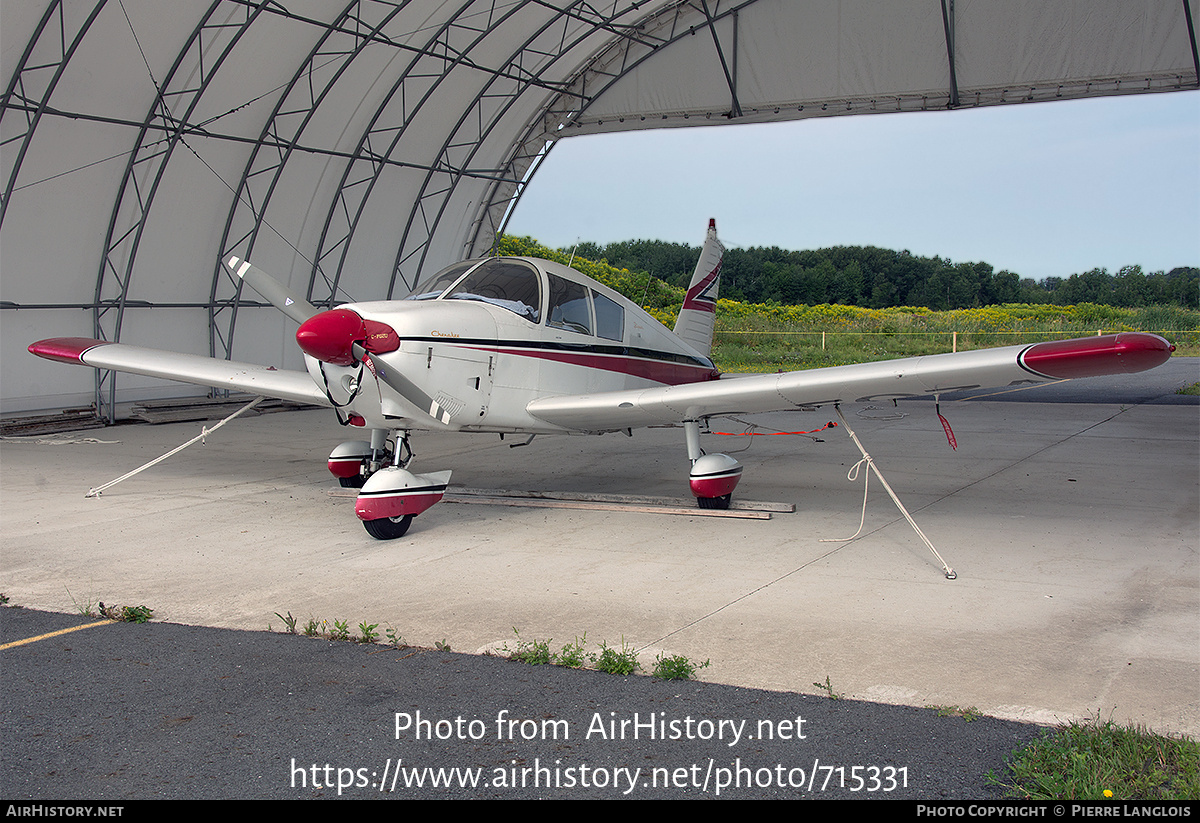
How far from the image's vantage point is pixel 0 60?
40.2 ft

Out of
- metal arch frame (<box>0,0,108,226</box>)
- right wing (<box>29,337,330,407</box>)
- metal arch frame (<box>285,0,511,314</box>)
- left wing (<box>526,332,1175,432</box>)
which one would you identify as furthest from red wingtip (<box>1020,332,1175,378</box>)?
metal arch frame (<box>285,0,511,314</box>)

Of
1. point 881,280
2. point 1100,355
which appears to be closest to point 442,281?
point 1100,355

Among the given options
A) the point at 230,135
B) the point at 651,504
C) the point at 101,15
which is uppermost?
the point at 101,15

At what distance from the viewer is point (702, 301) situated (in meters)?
12.3

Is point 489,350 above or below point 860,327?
below

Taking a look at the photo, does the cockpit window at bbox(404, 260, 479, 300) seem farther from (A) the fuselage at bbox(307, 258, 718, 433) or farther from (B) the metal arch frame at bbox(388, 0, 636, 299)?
(B) the metal arch frame at bbox(388, 0, 636, 299)

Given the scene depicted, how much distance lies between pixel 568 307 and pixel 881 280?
56.4m

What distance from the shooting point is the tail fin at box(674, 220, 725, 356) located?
12.2 m

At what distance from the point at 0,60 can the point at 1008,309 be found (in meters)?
49.5

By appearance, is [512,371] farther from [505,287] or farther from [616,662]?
[616,662]

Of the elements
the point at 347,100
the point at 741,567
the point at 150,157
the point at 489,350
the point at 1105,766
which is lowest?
the point at 741,567

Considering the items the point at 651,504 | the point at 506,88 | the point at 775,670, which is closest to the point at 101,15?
the point at 506,88

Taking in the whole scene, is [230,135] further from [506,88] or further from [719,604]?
[719,604]

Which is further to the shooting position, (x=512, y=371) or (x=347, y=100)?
(x=347, y=100)
